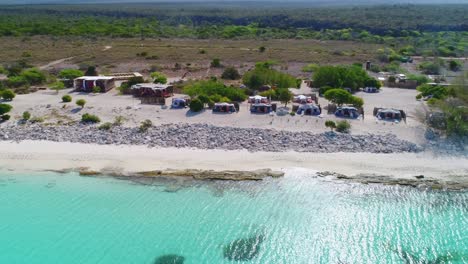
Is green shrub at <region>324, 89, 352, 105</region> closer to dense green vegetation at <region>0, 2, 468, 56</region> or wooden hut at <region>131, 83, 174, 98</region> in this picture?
wooden hut at <region>131, 83, 174, 98</region>

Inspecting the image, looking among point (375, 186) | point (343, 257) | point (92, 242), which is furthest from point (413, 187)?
point (92, 242)

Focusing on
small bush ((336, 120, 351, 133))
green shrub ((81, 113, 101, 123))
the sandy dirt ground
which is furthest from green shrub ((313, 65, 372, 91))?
green shrub ((81, 113, 101, 123))

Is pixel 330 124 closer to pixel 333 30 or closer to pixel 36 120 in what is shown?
pixel 36 120

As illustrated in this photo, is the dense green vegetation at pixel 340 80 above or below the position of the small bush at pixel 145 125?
above

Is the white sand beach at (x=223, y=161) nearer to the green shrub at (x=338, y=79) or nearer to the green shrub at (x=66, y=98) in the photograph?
the green shrub at (x=66, y=98)

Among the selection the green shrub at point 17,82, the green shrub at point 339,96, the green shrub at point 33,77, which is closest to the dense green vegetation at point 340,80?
the green shrub at point 339,96

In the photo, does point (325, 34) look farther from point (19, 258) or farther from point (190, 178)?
point (19, 258)
